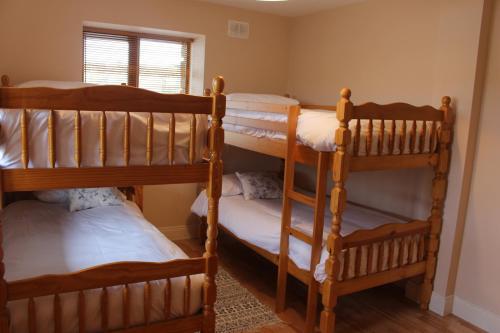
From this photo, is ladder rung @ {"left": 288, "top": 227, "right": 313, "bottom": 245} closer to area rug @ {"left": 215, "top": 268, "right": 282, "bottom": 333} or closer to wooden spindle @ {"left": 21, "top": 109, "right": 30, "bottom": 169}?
area rug @ {"left": 215, "top": 268, "right": 282, "bottom": 333}

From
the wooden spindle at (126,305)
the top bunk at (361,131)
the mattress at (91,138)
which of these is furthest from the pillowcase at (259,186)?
the wooden spindle at (126,305)

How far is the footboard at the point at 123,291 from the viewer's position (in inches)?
70.0

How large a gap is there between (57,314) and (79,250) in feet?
2.04

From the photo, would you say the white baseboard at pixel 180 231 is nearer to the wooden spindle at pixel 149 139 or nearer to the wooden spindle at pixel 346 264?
the wooden spindle at pixel 346 264

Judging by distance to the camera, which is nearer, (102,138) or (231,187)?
(102,138)

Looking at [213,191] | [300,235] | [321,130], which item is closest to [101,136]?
[213,191]

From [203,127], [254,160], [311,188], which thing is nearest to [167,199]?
[254,160]

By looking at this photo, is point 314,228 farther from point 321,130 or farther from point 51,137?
point 51,137

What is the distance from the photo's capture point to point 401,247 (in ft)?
9.68

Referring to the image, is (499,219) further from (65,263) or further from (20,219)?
(20,219)

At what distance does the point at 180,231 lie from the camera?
4.44m

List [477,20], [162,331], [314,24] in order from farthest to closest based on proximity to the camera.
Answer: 1. [314,24]
2. [477,20]
3. [162,331]

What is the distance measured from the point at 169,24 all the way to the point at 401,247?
2779 mm

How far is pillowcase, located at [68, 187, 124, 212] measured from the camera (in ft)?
10.8
